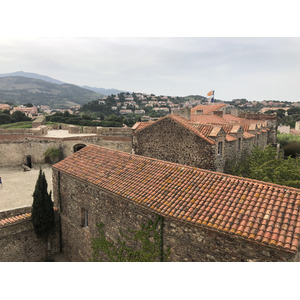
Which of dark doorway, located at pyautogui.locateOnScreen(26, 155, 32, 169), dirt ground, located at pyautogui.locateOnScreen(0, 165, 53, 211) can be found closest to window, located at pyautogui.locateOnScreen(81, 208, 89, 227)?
dirt ground, located at pyautogui.locateOnScreen(0, 165, 53, 211)

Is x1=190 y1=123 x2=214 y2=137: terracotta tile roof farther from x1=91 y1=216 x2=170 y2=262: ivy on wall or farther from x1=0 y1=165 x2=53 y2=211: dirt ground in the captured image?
x1=0 y1=165 x2=53 y2=211: dirt ground

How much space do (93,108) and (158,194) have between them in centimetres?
10770

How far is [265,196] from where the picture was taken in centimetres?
650

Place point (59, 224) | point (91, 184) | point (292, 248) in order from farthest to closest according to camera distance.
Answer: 1. point (59, 224)
2. point (91, 184)
3. point (292, 248)

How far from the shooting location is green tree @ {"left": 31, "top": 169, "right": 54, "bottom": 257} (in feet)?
36.5

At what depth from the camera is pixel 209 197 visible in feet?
23.1

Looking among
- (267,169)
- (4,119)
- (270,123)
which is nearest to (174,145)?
(267,169)

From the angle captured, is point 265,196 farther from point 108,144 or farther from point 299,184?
point 108,144

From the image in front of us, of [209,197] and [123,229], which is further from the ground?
[209,197]

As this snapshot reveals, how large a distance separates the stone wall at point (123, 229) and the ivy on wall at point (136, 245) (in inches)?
7.1

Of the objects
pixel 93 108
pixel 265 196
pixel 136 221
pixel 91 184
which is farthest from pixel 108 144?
pixel 93 108

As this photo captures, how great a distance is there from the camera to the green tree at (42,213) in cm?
1112

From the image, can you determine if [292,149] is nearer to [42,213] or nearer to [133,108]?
[42,213]

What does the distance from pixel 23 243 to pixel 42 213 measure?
5.22 ft
